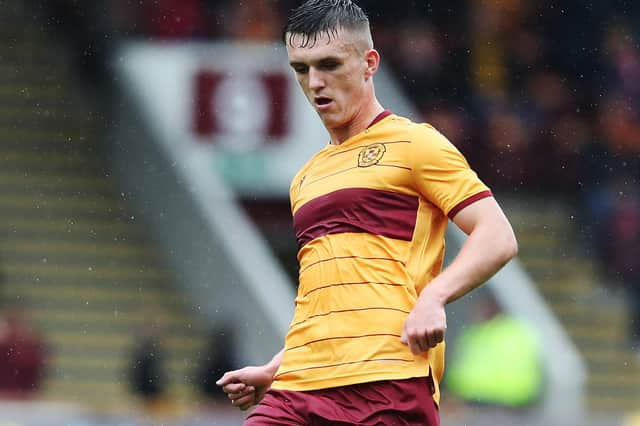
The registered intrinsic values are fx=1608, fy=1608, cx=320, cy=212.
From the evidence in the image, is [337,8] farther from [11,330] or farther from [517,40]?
[517,40]

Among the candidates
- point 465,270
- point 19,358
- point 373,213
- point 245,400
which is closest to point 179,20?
point 19,358

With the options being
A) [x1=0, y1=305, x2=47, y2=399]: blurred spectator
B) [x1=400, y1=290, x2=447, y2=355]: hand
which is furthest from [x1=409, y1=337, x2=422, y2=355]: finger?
[x1=0, y1=305, x2=47, y2=399]: blurred spectator

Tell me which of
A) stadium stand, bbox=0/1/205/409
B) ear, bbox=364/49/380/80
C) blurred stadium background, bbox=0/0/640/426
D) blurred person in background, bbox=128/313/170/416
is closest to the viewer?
ear, bbox=364/49/380/80

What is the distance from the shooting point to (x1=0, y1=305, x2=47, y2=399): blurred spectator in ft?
43.5

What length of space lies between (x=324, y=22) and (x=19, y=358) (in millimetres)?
9602

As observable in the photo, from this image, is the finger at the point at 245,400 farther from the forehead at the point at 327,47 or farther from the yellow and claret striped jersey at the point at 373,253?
the forehead at the point at 327,47

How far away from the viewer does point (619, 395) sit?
14391 millimetres

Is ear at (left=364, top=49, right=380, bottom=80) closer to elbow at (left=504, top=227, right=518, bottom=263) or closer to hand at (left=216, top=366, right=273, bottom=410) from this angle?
elbow at (left=504, top=227, right=518, bottom=263)

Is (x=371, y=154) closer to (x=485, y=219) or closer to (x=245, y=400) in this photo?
(x=485, y=219)

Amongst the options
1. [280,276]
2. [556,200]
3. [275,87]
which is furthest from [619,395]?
[275,87]

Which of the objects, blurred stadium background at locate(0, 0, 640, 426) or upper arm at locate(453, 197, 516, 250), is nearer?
upper arm at locate(453, 197, 516, 250)

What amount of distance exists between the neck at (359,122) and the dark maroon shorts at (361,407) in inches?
28.6

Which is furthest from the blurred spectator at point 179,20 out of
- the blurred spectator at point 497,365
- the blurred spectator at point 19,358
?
the blurred spectator at point 497,365

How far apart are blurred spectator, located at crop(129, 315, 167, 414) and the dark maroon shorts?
787cm
